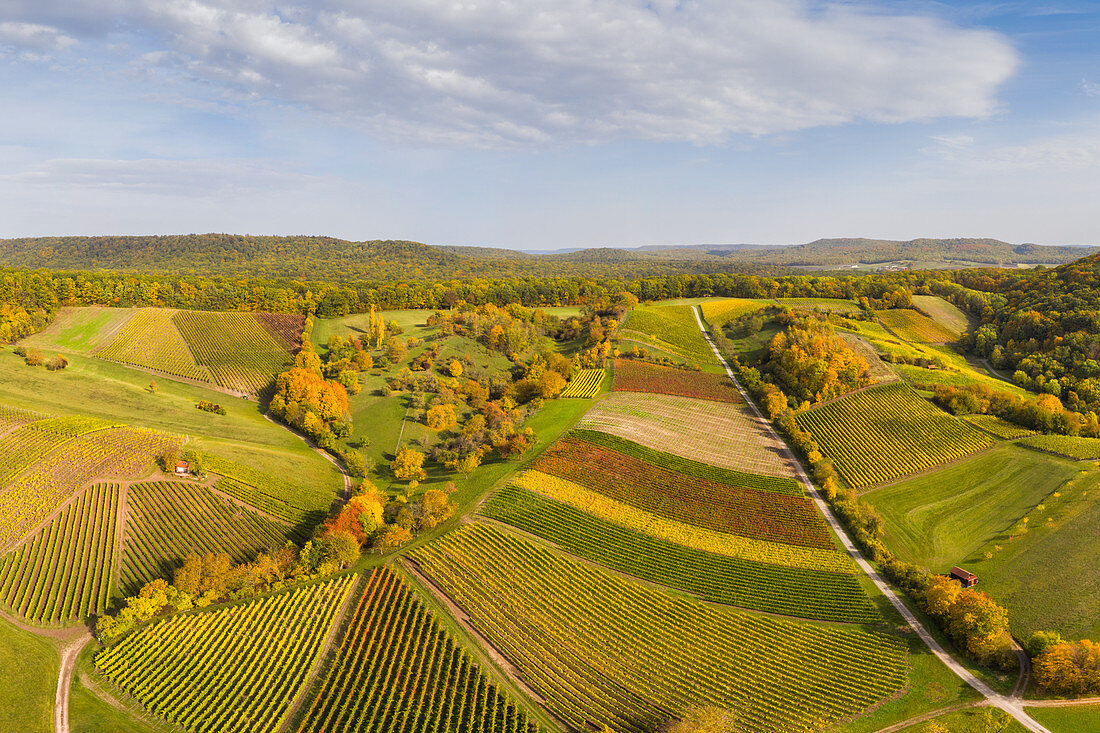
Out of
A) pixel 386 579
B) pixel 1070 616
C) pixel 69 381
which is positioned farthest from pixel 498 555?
pixel 69 381

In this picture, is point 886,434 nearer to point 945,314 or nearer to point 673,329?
point 673,329

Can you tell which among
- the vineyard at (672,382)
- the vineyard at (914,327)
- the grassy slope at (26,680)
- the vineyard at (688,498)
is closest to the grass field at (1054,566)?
the vineyard at (688,498)

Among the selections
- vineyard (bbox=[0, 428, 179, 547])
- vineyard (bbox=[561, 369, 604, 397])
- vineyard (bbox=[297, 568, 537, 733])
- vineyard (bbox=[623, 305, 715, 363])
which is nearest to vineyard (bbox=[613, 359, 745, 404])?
vineyard (bbox=[561, 369, 604, 397])

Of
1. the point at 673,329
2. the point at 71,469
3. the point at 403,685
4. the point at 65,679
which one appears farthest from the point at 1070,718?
the point at 71,469

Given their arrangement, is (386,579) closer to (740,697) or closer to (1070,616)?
(740,697)

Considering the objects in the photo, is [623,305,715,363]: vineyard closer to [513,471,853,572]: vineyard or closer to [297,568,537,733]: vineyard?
[513,471,853,572]: vineyard

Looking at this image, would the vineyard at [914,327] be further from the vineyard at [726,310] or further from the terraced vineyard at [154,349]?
the terraced vineyard at [154,349]
